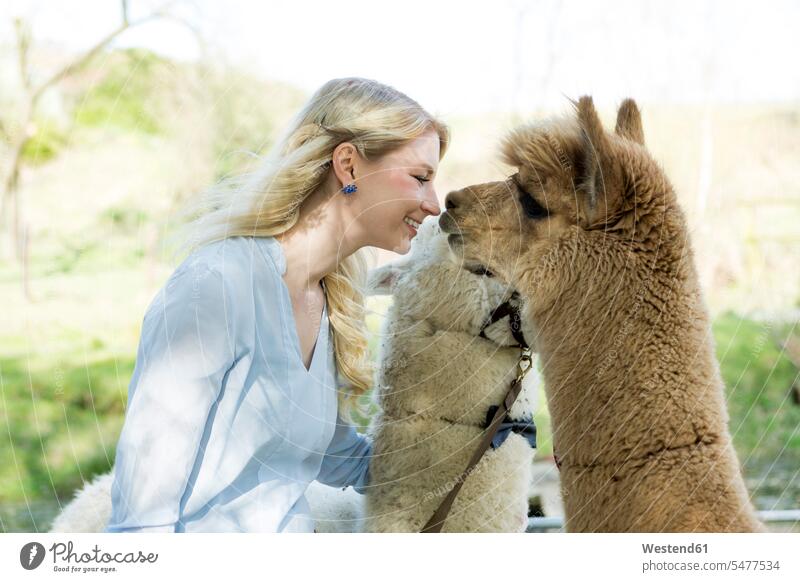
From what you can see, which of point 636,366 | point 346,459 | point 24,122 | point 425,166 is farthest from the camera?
point 24,122

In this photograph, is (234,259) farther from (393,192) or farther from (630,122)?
(630,122)

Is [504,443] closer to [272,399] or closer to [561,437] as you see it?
[561,437]

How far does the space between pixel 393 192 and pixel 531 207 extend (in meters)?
0.35

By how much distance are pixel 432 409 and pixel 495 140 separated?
646mm

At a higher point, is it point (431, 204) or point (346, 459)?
point (431, 204)

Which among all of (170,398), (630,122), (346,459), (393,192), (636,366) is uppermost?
(630,122)

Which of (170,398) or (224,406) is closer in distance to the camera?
(170,398)

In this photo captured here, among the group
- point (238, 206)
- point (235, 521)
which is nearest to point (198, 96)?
point (238, 206)

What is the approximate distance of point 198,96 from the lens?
2604 millimetres

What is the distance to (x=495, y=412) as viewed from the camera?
1.75 meters

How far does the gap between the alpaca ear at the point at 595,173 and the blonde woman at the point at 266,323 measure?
0.42 meters

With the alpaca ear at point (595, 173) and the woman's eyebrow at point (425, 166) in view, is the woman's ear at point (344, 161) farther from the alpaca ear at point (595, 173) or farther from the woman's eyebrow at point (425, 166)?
the alpaca ear at point (595, 173)

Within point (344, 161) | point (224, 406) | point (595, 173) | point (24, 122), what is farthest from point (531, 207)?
point (24, 122)

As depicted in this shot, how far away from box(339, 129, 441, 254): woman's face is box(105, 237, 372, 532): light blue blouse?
21 cm
